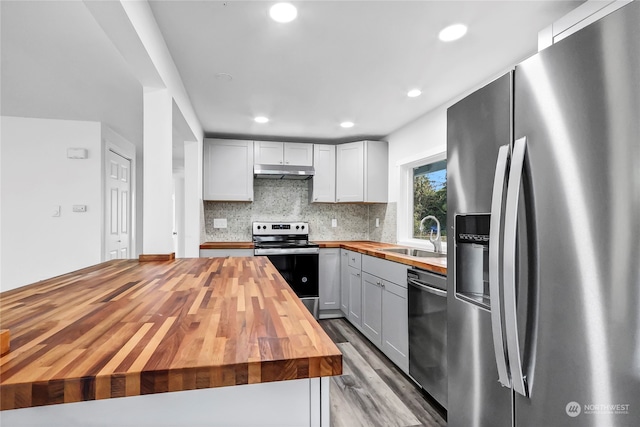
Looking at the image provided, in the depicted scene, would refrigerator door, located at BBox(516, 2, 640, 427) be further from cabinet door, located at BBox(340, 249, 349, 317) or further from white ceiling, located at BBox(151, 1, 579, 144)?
cabinet door, located at BBox(340, 249, 349, 317)

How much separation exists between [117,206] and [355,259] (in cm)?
317

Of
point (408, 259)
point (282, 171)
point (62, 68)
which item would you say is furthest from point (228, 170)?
point (408, 259)

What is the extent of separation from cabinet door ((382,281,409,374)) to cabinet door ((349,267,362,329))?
607 millimetres

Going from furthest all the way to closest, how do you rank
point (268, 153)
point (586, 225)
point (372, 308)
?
point (268, 153)
point (372, 308)
point (586, 225)

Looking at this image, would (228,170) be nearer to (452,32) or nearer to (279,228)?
(279,228)

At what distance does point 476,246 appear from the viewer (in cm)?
144

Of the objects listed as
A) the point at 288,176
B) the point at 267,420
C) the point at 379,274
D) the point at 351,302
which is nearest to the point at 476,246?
the point at 267,420

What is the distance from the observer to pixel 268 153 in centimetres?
413

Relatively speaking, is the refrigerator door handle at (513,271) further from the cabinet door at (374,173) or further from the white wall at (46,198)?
the white wall at (46,198)

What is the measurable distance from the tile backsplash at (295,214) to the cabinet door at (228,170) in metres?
0.34

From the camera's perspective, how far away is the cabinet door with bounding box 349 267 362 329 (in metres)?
3.43

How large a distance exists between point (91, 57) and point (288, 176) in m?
2.38

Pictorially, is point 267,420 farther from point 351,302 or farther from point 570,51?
point 351,302

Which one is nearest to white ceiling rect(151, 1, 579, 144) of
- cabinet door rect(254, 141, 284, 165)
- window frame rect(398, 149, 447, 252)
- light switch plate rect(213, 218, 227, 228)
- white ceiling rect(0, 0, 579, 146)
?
white ceiling rect(0, 0, 579, 146)
